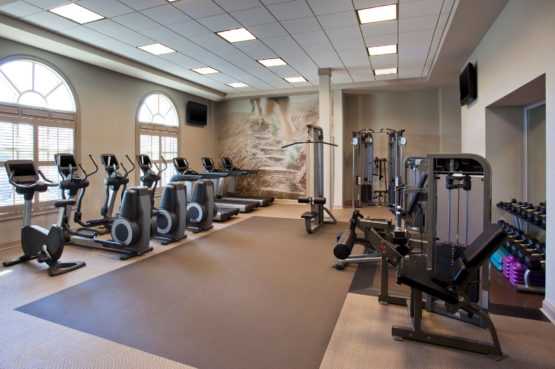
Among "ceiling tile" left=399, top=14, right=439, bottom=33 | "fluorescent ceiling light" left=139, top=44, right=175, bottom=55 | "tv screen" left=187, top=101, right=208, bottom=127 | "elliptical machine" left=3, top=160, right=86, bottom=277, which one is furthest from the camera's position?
"tv screen" left=187, top=101, right=208, bottom=127

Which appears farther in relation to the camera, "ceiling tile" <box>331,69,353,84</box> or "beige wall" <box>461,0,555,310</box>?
"ceiling tile" <box>331,69,353,84</box>

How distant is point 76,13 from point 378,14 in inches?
156

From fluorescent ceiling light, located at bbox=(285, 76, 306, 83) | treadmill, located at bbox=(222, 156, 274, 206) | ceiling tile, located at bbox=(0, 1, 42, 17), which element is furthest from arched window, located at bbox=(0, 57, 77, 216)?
fluorescent ceiling light, located at bbox=(285, 76, 306, 83)

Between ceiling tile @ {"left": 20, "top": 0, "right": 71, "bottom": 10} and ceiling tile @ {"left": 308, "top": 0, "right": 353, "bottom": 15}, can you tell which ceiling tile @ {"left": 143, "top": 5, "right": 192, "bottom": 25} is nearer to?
ceiling tile @ {"left": 20, "top": 0, "right": 71, "bottom": 10}

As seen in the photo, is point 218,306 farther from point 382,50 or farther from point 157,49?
point 382,50

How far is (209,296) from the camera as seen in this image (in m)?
3.06

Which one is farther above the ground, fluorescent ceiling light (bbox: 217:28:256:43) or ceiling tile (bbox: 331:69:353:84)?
ceiling tile (bbox: 331:69:353:84)

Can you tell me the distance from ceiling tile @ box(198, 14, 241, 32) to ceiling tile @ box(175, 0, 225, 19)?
0.11 m

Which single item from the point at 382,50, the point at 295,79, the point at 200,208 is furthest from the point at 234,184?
the point at 382,50

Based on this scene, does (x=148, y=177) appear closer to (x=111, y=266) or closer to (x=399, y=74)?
(x=111, y=266)

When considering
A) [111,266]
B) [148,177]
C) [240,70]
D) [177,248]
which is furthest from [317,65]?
[111,266]

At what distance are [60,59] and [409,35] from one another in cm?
571

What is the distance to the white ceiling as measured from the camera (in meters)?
4.05

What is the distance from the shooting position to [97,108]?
6.20m
